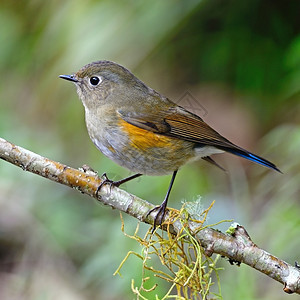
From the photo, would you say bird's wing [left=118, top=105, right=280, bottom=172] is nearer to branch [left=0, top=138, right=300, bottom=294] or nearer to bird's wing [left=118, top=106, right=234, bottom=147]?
bird's wing [left=118, top=106, right=234, bottom=147]

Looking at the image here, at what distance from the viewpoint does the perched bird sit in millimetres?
3092

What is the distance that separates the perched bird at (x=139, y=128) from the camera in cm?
309

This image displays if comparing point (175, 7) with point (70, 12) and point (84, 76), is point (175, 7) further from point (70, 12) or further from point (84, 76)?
point (84, 76)

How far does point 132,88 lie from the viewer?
341 centimetres

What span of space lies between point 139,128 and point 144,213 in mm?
676

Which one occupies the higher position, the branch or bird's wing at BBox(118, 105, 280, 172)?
bird's wing at BBox(118, 105, 280, 172)

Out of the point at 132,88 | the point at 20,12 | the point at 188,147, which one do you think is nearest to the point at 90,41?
the point at 20,12

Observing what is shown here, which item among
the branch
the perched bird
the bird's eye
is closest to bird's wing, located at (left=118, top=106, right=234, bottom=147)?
the perched bird

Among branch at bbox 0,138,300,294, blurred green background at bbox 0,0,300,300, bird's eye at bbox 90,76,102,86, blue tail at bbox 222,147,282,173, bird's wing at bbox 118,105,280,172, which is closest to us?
branch at bbox 0,138,300,294

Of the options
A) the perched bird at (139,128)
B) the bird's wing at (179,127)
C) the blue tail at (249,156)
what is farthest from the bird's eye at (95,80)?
the blue tail at (249,156)

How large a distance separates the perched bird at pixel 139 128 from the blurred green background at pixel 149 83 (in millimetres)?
680

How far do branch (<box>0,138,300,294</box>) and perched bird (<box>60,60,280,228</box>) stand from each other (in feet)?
1.30

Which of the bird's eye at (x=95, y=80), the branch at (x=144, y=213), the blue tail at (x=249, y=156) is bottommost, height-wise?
the branch at (x=144, y=213)

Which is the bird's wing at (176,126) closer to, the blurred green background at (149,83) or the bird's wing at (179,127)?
the bird's wing at (179,127)
